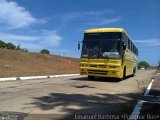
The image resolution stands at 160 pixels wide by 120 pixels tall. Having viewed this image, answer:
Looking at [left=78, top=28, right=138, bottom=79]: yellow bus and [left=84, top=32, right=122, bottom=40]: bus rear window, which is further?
[left=84, top=32, right=122, bottom=40]: bus rear window

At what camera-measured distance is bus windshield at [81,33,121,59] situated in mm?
21594

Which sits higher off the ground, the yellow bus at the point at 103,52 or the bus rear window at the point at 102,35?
the bus rear window at the point at 102,35

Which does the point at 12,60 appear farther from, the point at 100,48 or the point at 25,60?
the point at 100,48

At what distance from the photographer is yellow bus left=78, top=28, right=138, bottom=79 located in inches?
851

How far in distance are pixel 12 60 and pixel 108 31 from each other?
78.3 feet

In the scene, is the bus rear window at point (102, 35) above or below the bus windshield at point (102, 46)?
above

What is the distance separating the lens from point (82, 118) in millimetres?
8391

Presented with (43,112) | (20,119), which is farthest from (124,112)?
(20,119)

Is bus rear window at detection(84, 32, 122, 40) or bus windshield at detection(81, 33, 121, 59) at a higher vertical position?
bus rear window at detection(84, 32, 122, 40)

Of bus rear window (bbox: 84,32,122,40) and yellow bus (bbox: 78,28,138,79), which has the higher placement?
bus rear window (bbox: 84,32,122,40)

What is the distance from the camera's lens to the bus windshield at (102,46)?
21594 mm

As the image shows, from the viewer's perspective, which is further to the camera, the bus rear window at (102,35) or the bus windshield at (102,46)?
the bus rear window at (102,35)

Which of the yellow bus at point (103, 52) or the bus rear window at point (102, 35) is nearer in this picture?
the yellow bus at point (103, 52)

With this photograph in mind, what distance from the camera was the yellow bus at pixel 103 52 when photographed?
21625 millimetres
